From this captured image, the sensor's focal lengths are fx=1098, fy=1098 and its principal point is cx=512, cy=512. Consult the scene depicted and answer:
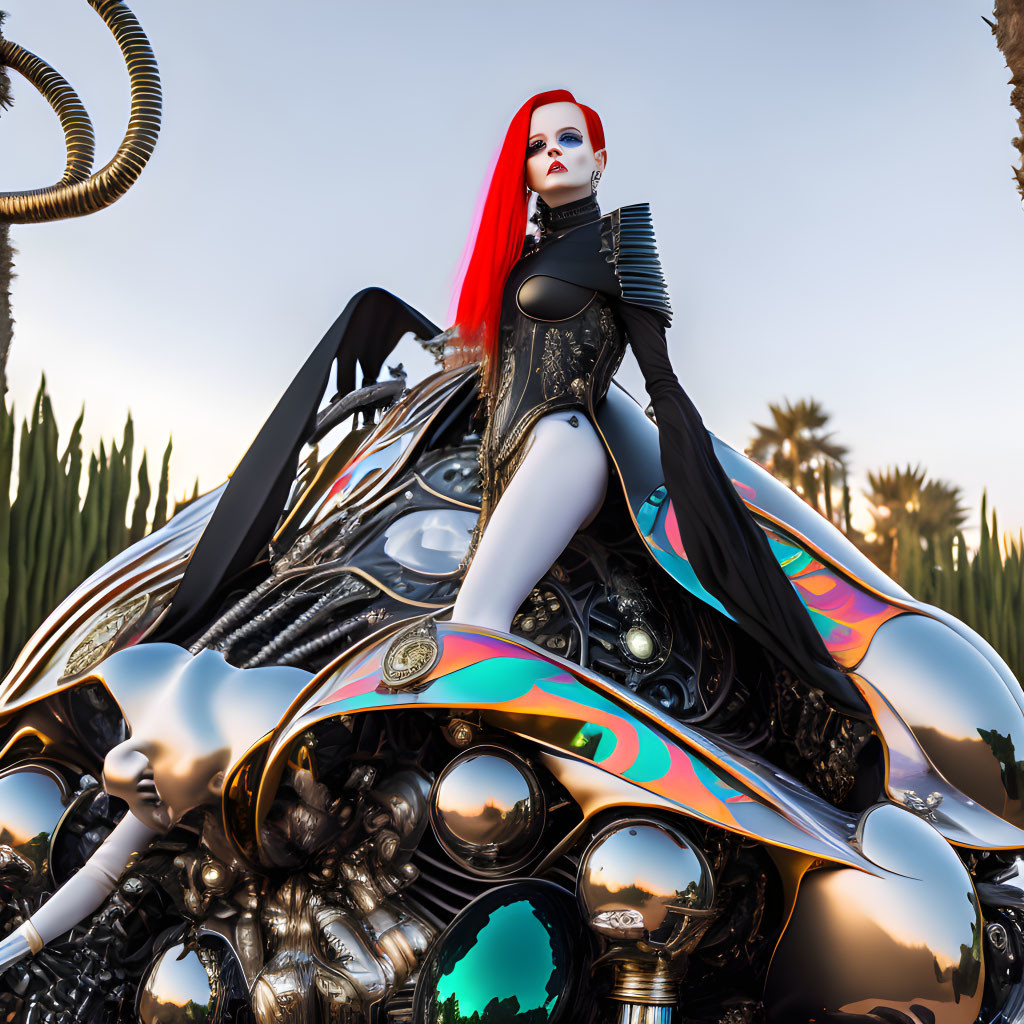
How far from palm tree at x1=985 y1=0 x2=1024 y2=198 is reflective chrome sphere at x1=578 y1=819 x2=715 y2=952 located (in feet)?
18.1

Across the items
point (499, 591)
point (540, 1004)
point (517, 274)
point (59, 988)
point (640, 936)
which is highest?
point (517, 274)

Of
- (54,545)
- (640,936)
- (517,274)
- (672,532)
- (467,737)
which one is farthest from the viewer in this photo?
(54,545)

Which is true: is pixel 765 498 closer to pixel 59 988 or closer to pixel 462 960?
pixel 462 960

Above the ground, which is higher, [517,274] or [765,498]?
[517,274]

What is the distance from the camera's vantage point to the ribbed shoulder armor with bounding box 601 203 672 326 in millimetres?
2844

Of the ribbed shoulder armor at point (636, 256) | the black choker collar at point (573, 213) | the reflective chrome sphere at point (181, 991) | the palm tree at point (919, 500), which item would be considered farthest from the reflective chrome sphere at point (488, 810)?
the palm tree at point (919, 500)

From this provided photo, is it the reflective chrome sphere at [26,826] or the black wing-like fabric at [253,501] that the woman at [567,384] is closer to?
the black wing-like fabric at [253,501]

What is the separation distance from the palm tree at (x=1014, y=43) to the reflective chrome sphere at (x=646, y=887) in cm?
553

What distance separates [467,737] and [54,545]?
3503 mm

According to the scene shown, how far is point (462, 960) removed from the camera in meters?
2.28

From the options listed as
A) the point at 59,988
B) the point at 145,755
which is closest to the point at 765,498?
the point at 145,755

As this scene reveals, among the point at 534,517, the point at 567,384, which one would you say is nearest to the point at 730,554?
the point at 534,517

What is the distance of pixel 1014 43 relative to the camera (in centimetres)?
638

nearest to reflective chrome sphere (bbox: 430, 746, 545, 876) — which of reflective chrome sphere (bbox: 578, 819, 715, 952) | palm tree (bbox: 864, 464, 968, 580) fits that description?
reflective chrome sphere (bbox: 578, 819, 715, 952)
